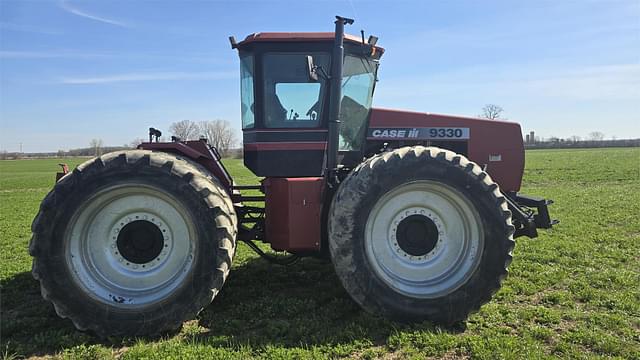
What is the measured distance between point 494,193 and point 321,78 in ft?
7.48

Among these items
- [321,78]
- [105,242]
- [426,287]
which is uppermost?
[321,78]

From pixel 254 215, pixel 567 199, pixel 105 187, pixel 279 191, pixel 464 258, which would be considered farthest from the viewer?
pixel 567 199

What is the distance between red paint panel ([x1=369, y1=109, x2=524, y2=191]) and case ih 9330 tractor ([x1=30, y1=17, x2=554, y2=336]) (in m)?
0.81

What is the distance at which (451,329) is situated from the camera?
4.54 m

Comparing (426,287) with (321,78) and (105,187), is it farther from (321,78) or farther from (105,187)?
(105,187)

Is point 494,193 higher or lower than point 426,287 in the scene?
higher

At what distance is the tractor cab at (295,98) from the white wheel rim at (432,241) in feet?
3.02

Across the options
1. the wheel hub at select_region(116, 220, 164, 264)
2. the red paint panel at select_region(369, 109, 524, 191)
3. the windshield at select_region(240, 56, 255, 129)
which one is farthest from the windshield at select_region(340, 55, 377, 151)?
the wheel hub at select_region(116, 220, 164, 264)

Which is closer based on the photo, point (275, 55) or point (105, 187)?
point (105, 187)

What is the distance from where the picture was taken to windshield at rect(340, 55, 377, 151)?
549cm

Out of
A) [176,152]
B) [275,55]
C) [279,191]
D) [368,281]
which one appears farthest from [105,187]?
[368,281]

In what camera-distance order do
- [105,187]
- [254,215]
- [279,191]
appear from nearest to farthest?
1. [105,187]
2. [279,191]
3. [254,215]

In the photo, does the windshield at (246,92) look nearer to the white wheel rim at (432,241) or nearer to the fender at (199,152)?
the fender at (199,152)

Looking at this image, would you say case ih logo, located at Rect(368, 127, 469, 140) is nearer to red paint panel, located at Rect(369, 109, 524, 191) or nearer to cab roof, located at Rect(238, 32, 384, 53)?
red paint panel, located at Rect(369, 109, 524, 191)
